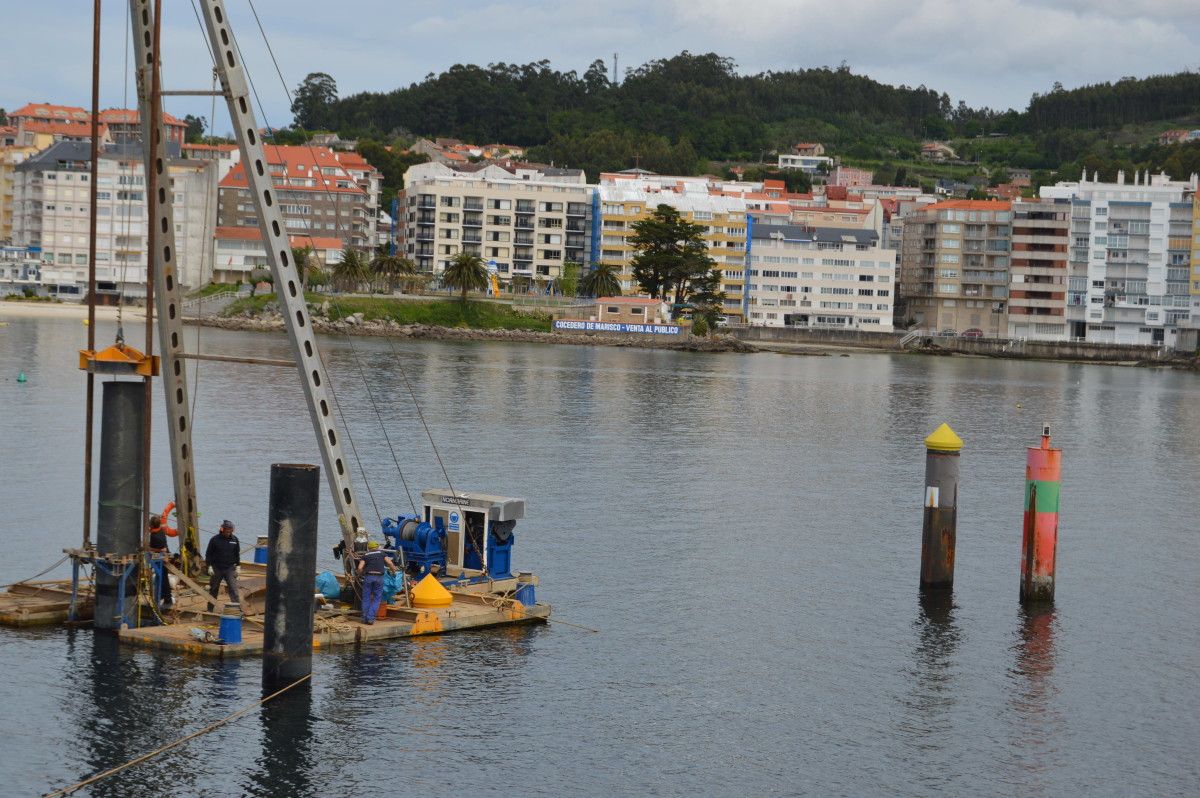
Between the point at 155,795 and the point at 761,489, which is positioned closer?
the point at 155,795

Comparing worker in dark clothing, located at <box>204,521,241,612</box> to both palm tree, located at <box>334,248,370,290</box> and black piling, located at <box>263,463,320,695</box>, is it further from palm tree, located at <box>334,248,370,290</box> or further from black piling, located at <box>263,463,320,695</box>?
palm tree, located at <box>334,248,370,290</box>

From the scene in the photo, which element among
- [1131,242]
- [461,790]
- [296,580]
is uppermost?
[1131,242]

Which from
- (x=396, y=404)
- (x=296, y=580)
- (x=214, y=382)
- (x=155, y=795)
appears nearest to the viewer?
(x=155, y=795)

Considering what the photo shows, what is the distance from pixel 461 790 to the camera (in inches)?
792

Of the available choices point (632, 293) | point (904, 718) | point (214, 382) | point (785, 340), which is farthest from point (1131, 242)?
point (904, 718)

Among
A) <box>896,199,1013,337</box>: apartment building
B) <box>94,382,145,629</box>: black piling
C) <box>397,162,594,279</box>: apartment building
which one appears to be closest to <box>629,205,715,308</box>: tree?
<box>397,162,594,279</box>: apartment building

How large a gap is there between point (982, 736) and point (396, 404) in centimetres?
5280

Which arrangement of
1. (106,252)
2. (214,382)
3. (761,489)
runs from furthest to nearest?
(106,252) → (214,382) → (761,489)

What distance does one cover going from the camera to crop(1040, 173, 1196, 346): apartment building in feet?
616

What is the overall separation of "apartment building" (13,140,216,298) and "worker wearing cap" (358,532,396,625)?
143630 millimetres

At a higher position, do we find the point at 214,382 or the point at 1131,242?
the point at 1131,242

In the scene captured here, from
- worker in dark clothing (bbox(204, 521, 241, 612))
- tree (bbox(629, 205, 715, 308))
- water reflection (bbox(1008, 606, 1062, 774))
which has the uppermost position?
tree (bbox(629, 205, 715, 308))

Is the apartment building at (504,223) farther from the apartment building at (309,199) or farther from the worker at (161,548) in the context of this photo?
the worker at (161,548)

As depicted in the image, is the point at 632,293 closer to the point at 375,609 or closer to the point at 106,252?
the point at 106,252
